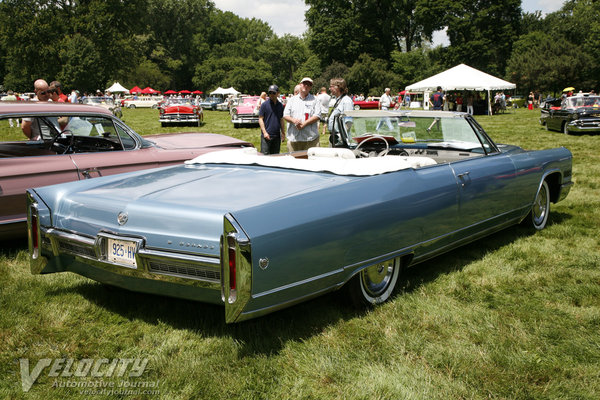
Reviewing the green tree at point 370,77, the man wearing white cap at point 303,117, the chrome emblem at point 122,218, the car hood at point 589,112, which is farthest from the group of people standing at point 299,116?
the green tree at point 370,77

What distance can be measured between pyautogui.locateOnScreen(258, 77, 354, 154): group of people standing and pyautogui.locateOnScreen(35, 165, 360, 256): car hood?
3589mm

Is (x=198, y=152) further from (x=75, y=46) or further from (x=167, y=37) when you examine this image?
(x=167, y=37)

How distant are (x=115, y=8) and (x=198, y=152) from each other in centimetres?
5139

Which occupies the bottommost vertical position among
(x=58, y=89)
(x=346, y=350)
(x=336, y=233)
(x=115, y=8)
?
(x=346, y=350)

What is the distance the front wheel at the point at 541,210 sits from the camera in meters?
5.56

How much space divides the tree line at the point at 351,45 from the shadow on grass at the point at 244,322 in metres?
48.0

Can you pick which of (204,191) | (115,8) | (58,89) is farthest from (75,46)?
(204,191)

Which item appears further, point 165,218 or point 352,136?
point 352,136

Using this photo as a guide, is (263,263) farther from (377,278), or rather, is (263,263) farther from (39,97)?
(39,97)

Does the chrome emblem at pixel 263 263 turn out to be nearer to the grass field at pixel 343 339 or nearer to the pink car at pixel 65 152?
the grass field at pixel 343 339

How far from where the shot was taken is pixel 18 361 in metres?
2.89

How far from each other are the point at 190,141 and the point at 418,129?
2.97m

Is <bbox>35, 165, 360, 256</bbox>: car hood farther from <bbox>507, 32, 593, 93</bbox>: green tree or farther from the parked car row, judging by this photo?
<bbox>507, 32, 593, 93</bbox>: green tree

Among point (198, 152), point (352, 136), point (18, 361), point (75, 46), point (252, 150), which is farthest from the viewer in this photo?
point (75, 46)
